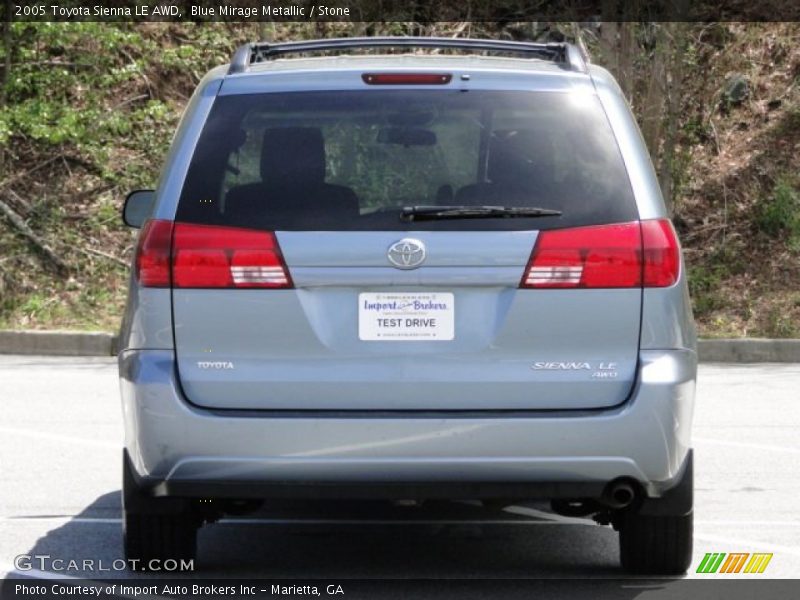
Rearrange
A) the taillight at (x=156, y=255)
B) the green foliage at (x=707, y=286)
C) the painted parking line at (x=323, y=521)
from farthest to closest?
the green foliage at (x=707, y=286)
the painted parking line at (x=323, y=521)
the taillight at (x=156, y=255)

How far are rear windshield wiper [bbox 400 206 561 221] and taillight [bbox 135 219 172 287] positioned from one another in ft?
2.48

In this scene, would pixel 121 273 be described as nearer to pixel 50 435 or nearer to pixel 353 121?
pixel 50 435

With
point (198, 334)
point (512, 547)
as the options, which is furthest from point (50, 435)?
point (198, 334)

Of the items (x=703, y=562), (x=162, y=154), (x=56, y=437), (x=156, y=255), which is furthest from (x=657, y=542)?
(x=162, y=154)

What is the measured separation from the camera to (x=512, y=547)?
6.47 meters

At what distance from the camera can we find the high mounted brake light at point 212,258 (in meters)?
5.10

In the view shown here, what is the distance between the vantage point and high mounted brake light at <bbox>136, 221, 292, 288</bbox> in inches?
201

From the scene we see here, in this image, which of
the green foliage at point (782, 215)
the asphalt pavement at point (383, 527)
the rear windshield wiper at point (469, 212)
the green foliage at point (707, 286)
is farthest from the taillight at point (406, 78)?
the green foliage at point (782, 215)

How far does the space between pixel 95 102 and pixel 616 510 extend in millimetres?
15225

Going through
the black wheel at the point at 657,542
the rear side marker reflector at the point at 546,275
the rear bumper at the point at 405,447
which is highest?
the rear side marker reflector at the point at 546,275

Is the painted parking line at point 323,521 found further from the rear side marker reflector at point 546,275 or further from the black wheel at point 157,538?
the rear side marker reflector at point 546,275

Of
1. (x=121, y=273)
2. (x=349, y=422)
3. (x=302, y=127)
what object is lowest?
(x=121, y=273)

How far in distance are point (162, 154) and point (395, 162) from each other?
49.7 ft

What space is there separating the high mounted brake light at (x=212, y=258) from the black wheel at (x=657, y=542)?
1590mm
